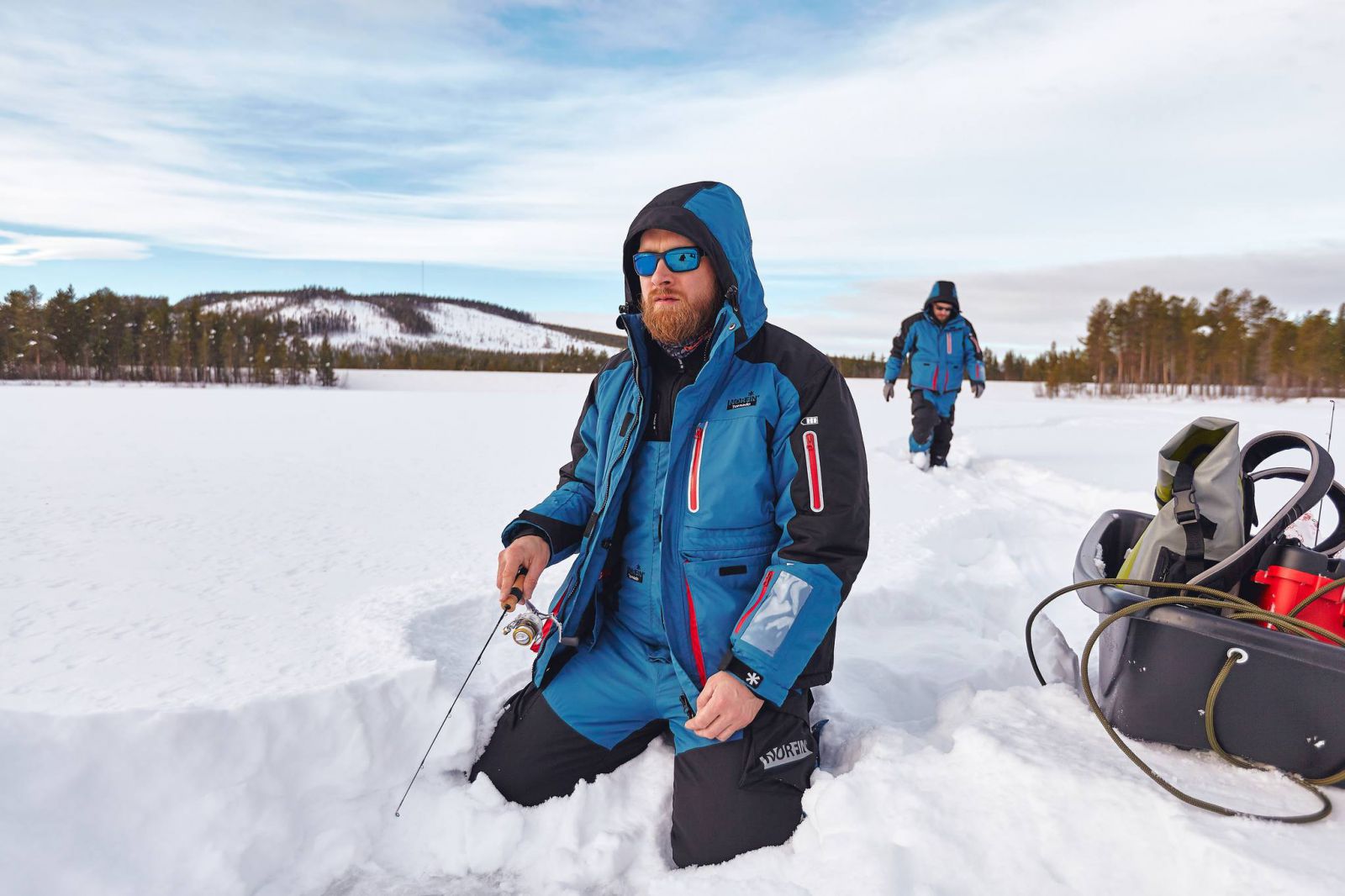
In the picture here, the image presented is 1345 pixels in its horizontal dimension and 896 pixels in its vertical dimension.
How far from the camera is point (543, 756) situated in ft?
7.63

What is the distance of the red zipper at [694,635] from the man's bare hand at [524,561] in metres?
0.50

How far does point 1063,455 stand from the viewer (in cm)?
980

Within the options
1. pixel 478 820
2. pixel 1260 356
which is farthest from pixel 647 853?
pixel 1260 356

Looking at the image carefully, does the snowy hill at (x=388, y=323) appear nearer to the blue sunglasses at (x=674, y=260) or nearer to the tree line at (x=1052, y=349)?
the tree line at (x=1052, y=349)

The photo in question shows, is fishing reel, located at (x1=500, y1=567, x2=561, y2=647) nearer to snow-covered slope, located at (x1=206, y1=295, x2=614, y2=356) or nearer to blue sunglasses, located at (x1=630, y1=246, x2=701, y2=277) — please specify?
blue sunglasses, located at (x1=630, y1=246, x2=701, y2=277)

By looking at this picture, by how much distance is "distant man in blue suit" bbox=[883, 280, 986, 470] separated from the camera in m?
8.62

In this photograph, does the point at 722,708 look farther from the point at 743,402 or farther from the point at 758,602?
the point at 743,402

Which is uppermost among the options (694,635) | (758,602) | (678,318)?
(678,318)

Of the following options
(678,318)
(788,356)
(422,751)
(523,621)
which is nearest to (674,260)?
(678,318)

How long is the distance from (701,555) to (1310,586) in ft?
4.94

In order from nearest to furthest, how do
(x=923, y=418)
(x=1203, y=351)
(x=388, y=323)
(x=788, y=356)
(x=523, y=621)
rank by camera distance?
(x=788, y=356) → (x=523, y=621) → (x=923, y=418) → (x=1203, y=351) → (x=388, y=323)

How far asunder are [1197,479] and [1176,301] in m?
59.3

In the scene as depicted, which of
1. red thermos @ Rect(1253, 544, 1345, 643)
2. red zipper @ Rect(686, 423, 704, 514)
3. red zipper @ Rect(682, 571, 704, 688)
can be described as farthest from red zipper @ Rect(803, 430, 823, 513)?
red thermos @ Rect(1253, 544, 1345, 643)

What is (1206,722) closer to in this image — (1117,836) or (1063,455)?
(1117,836)
